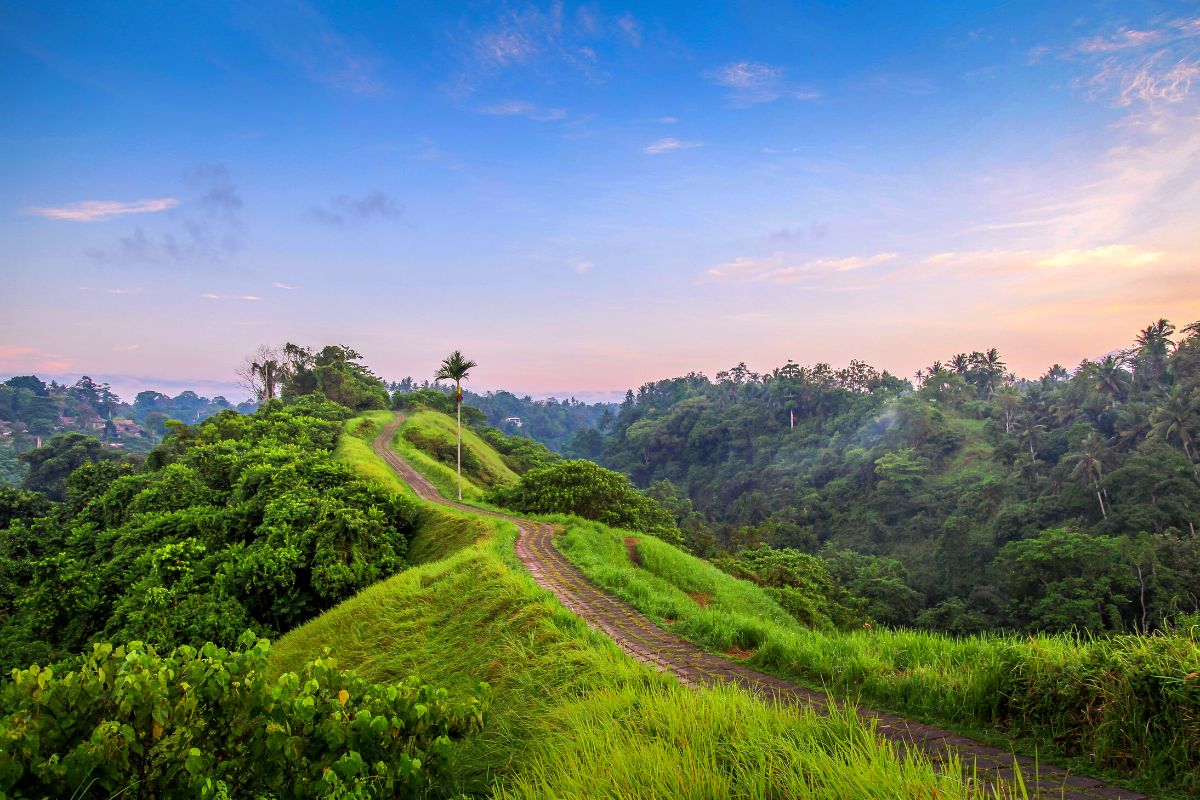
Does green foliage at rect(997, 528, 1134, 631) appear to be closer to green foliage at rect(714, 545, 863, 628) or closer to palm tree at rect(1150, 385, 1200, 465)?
green foliage at rect(714, 545, 863, 628)

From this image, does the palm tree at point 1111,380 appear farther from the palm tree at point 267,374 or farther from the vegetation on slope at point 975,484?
the palm tree at point 267,374

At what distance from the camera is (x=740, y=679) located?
5.75 meters

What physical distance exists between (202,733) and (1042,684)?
5.59 m

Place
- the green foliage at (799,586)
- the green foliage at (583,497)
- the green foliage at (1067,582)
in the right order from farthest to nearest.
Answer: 1. the green foliage at (1067,582)
2. the green foliage at (583,497)
3. the green foliage at (799,586)

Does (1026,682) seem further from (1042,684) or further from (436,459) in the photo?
(436,459)

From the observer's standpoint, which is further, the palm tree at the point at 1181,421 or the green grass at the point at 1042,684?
the palm tree at the point at 1181,421

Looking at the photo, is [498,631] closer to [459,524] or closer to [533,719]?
[533,719]

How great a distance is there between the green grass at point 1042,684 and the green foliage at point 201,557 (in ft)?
36.8

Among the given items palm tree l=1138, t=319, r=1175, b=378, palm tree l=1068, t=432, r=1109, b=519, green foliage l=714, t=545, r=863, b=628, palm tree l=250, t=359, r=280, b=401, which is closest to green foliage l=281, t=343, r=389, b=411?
palm tree l=250, t=359, r=280, b=401

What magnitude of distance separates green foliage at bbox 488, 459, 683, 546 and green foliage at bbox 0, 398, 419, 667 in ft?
18.6

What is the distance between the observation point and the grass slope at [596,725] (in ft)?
9.06

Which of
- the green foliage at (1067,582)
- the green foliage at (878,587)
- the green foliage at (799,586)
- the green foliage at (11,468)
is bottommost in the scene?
the green foliage at (878,587)

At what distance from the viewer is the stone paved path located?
3.35 m

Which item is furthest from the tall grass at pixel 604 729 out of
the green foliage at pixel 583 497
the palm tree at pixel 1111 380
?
the palm tree at pixel 1111 380
